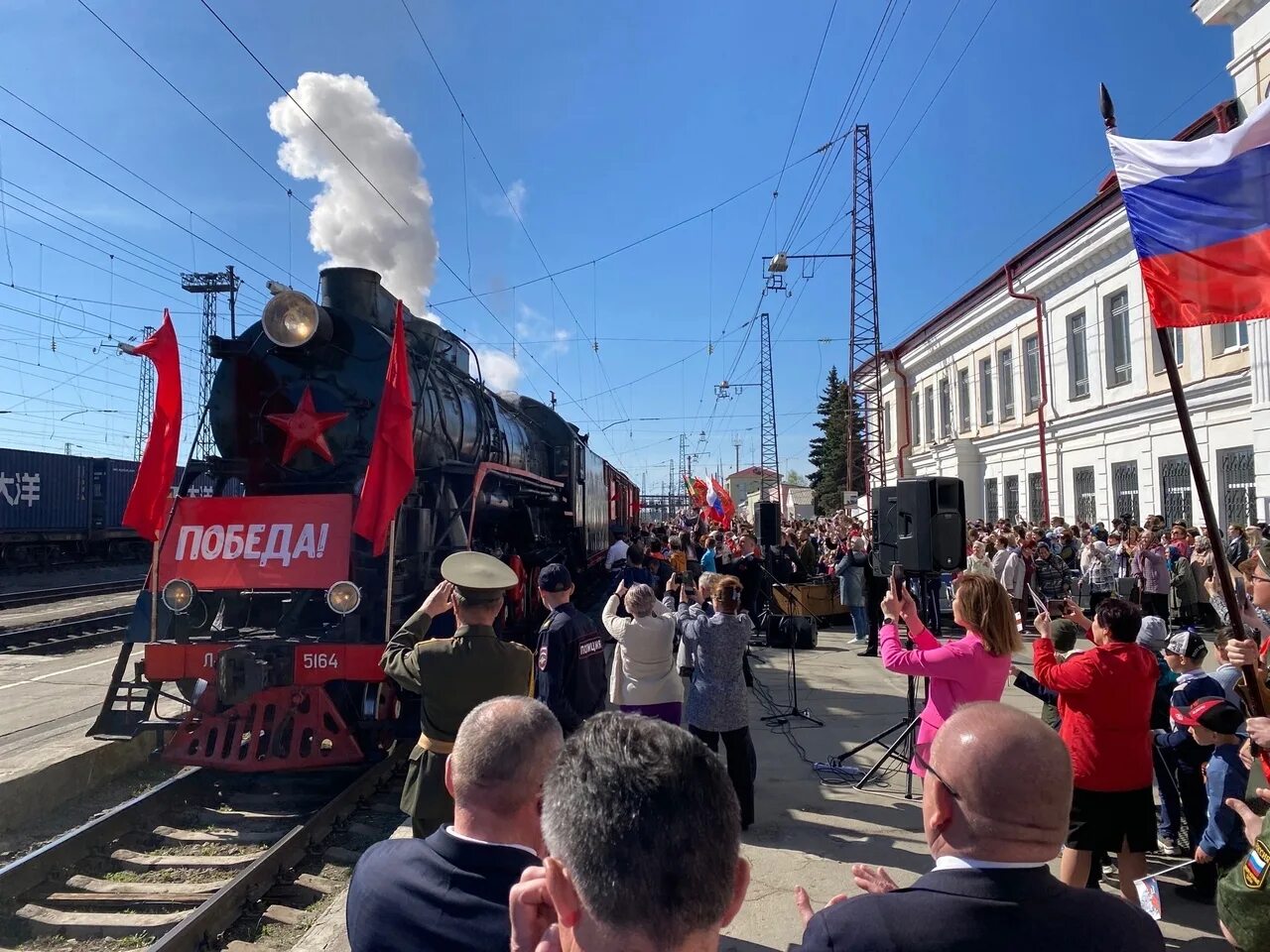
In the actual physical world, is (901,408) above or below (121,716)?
above

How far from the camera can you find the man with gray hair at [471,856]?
158 centimetres

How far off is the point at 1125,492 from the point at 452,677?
1725 cm

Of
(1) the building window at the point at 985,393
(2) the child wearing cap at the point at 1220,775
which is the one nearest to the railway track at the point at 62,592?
(2) the child wearing cap at the point at 1220,775

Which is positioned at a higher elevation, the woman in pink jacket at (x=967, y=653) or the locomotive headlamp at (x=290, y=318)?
the locomotive headlamp at (x=290, y=318)

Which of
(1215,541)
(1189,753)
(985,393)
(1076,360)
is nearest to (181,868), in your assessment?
(1215,541)

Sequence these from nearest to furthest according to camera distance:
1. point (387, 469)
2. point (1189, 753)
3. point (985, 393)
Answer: point (1189, 753), point (387, 469), point (985, 393)

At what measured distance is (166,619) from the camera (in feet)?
19.6

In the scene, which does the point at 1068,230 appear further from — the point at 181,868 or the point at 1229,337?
the point at 181,868

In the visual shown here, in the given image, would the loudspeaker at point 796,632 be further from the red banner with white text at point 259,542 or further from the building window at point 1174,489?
the building window at point 1174,489

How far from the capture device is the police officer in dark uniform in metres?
4.09

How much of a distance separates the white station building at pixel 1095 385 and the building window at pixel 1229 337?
0.07 feet

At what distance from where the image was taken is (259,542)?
5996 millimetres

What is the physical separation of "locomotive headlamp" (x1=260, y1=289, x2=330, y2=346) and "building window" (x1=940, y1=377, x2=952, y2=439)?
76.5ft

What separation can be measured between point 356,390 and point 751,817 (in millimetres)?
4516
